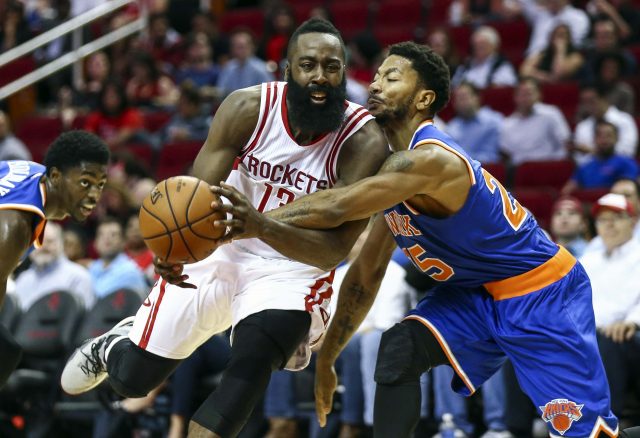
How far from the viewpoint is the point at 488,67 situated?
11.1 m

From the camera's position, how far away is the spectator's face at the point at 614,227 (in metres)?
7.23

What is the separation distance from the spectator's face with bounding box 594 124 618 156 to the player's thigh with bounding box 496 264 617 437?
4.24 metres

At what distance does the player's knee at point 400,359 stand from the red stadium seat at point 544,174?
4.80 meters

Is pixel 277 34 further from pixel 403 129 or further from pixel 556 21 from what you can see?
pixel 403 129

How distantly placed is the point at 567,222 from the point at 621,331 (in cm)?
139

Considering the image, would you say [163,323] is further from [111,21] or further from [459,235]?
[111,21]

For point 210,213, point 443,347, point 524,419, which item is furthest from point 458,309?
point 524,419

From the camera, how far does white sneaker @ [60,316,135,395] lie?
562 centimetres

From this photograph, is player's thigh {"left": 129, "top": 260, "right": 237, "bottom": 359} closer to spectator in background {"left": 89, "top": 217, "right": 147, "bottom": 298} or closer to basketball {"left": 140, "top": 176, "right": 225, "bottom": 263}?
basketball {"left": 140, "top": 176, "right": 225, "bottom": 263}

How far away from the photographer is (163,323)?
5.21m

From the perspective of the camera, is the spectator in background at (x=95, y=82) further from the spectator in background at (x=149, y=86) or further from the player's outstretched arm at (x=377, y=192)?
the player's outstretched arm at (x=377, y=192)

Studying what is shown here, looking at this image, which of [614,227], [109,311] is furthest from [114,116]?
[614,227]

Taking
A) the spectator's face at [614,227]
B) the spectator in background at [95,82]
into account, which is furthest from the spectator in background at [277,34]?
the spectator's face at [614,227]

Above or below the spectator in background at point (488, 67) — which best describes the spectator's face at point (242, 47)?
above
